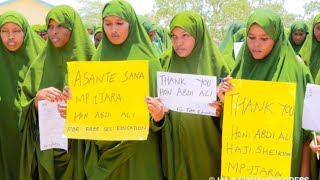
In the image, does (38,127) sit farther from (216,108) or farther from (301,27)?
(301,27)

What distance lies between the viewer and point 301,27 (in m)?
6.54

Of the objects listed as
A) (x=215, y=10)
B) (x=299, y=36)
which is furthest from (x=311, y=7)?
(x=299, y=36)

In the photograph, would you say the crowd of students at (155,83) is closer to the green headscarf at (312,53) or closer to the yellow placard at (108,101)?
the yellow placard at (108,101)

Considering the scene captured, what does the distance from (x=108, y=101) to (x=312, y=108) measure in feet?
3.94

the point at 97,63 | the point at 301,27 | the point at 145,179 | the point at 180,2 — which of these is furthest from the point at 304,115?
the point at 180,2

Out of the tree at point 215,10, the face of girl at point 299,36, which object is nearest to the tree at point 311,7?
the tree at point 215,10

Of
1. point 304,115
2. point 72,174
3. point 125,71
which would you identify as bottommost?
point 72,174

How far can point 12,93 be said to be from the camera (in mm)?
3389

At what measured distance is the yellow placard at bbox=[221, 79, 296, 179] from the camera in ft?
7.82

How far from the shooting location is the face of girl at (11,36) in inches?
133

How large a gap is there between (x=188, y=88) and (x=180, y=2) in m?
24.5

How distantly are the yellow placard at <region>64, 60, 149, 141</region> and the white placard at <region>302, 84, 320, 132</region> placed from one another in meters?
0.92

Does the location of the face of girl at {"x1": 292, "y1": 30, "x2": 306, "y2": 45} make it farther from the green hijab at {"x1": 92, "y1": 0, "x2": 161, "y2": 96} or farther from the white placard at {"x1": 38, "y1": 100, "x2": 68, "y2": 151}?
the white placard at {"x1": 38, "y1": 100, "x2": 68, "y2": 151}

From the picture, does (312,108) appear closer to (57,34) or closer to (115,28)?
(115,28)
